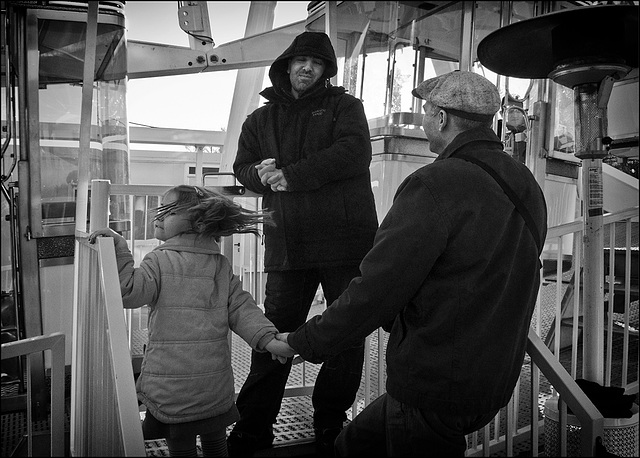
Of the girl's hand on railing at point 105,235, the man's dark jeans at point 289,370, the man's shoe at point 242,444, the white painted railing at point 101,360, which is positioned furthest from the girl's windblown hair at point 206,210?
the man's shoe at point 242,444

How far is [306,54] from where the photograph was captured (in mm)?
1888

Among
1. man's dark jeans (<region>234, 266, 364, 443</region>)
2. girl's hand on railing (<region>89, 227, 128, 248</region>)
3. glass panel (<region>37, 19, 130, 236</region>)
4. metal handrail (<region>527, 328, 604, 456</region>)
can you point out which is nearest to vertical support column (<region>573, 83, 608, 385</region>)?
metal handrail (<region>527, 328, 604, 456</region>)

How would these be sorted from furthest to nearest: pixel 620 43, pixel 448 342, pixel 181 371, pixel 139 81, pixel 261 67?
1. pixel 139 81
2. pixel 261 67
3. pixel 620 43
4. pixel 181 371
5. pixel 448 342

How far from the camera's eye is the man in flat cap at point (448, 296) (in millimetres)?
1222

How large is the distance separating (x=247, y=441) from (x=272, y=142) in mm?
1004

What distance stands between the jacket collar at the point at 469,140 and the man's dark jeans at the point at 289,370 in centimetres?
66

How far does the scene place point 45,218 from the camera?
297cm

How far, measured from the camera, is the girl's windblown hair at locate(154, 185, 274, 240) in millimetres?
1570

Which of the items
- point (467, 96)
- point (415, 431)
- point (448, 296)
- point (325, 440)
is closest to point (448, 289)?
point (448, 296)

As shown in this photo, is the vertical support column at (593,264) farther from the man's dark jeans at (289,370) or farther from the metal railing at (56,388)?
the metal railing at (56,388)

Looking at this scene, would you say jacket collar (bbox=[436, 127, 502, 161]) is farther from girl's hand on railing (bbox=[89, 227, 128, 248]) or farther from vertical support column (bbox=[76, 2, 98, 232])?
vertical support column (bbox=[76, 2, 98, 232])

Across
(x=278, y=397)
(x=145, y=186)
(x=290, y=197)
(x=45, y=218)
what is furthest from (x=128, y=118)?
(x=278, y=397)

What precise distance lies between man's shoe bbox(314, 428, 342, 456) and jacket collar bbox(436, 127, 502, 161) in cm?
108

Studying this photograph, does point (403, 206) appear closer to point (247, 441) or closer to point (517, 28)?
point (517, 28)
